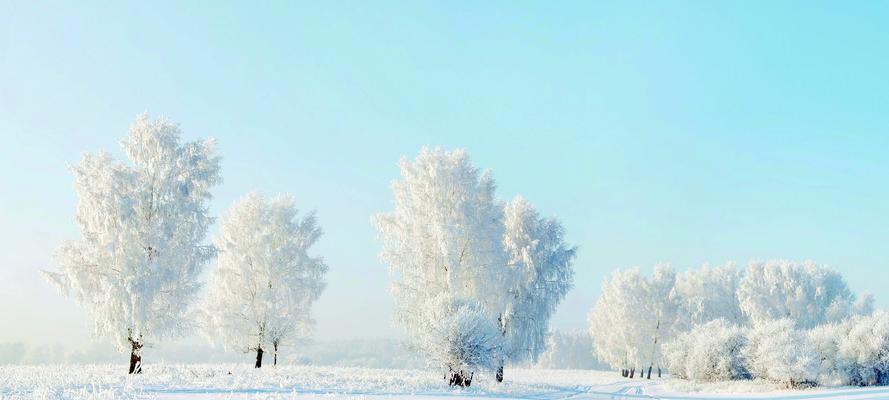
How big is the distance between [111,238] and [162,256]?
206cm

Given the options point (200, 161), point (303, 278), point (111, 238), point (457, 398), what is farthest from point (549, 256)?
point (111, 238)

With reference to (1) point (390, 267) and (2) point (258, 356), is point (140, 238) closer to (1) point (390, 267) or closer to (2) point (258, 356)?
(2) point (258, 356)

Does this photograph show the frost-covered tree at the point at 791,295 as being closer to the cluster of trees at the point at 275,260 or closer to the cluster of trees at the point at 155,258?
the cluster of trees at the point at 275,260

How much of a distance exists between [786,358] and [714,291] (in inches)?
1530

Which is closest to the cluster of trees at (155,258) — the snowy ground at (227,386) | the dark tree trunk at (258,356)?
the dark tree trunk at (258,356)

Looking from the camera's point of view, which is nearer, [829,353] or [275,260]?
[275,260]

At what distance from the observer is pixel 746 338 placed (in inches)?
1869

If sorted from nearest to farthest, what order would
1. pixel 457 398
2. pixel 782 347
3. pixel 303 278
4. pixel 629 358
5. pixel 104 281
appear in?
1. pixel 457 398
2. pixel 104 281
3. pixel 303 278
4. pixel 782 347
5. pixel 629 358

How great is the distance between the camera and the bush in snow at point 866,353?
39156mm

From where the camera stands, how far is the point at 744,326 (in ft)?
213

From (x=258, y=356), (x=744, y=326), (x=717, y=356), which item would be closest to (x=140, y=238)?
(x=258, y=356)

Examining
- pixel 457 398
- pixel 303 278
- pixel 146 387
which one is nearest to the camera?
pixel 146 387

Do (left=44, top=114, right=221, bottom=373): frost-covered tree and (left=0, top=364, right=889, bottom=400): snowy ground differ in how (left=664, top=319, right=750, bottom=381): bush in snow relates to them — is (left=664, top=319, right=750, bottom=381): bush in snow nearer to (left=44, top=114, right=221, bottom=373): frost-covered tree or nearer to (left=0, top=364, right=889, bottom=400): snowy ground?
(left=0, top=364, right=889, bottom=400): snowy ground

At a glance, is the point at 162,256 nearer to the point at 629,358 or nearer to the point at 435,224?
the point at 435,224
